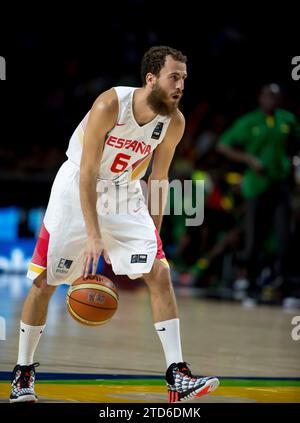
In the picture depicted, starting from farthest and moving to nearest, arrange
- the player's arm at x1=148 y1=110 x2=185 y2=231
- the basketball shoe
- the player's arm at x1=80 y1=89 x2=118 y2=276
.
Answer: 1. the player's arm at x1=148 y1=110 x2=185 y2=231
2. the player's arm at x1=80 y1=89 x2=118 y2=276
3. the basketball shoe

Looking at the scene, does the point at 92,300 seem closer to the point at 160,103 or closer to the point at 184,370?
the point at 184,370

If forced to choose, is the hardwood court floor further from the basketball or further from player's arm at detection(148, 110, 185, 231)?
player's arm at detection(148, 110, 185, 231)

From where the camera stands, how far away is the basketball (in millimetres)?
4203

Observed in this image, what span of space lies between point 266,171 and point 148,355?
480 cm

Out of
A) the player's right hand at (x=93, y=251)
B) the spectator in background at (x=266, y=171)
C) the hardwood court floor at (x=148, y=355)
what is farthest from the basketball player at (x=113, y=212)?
the spectator in background at (x=266, y=171)

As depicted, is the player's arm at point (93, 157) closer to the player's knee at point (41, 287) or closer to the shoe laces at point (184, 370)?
the player's knee at point (41, 287)

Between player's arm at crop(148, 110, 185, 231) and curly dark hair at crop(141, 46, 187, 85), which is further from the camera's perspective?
player's arm at crop(148, 110, 185, 231)

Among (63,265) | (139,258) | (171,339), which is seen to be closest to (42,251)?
(63,265)

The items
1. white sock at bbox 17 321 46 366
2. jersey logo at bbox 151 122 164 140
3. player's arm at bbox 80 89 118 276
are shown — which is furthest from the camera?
jersey logo at bbox 151 122 164 140

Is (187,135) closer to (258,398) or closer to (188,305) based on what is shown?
(188,305)

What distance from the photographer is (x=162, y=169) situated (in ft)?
15.3

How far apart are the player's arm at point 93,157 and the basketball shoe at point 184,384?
0.57m

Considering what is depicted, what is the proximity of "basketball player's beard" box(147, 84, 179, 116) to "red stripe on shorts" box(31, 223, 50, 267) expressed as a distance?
774 millimetres

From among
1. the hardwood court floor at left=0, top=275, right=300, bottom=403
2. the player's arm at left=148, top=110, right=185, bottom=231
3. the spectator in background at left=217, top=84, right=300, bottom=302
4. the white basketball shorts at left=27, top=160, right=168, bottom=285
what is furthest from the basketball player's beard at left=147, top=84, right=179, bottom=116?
the spectator in background at left=217, top=84, right=300, bottom=302
